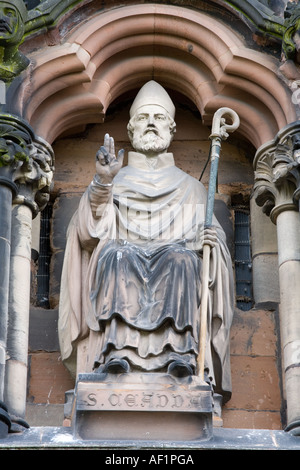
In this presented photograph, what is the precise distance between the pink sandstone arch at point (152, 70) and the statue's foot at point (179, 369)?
88.1 inches

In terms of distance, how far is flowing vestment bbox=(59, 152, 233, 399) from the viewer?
35.8 ft

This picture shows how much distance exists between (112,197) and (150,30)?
1.55 m

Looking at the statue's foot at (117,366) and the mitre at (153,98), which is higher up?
the mitre at (153,98)

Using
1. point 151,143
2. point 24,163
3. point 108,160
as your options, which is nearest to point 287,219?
point 151,143

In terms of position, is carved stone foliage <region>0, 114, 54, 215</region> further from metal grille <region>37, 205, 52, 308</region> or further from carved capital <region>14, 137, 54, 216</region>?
metal grille <region>37, 205, 52, 308</region>

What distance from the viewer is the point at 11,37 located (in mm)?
11875

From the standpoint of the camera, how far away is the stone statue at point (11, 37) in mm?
11867

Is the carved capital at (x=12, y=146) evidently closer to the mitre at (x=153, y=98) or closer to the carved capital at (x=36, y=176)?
the carved capital at (x=36, y=176)

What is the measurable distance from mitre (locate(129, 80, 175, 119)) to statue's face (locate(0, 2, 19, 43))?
108 centimetres

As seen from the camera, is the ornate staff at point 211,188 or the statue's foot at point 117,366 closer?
the statue's foot at point 117,366

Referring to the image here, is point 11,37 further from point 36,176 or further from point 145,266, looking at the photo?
point 145,266

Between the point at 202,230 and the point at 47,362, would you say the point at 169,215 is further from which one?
the point at 47,362

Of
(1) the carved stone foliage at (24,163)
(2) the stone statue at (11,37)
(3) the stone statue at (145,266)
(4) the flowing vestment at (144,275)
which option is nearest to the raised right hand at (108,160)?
(3) the stone statue at (145,266)

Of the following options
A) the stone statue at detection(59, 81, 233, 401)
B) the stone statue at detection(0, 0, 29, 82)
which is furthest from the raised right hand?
the stone statue at detection(0, 0, 29, 82)
